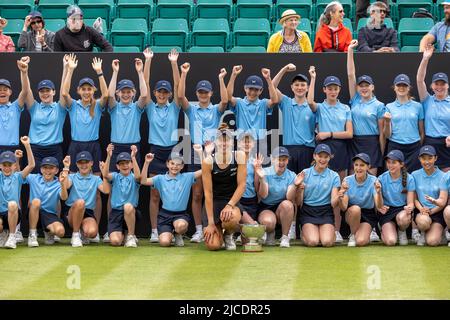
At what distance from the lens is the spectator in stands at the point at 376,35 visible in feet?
54.7

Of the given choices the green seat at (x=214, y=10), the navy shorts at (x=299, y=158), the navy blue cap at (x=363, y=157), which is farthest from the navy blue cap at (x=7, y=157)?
the green seat at (x=214, y=10)

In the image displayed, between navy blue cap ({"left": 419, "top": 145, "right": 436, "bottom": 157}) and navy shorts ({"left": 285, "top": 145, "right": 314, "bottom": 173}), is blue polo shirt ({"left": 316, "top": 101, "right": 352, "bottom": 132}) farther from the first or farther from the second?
navy blue cap ({"left": 419, "top": 145, "right": 436, "bottom": 157})

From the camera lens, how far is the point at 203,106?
52.3 feet

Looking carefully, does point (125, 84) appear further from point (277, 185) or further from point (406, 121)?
point (406, 121)

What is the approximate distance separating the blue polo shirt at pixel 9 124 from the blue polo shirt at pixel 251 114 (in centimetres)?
302

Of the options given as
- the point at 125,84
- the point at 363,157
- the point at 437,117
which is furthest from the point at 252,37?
the point at 363,157

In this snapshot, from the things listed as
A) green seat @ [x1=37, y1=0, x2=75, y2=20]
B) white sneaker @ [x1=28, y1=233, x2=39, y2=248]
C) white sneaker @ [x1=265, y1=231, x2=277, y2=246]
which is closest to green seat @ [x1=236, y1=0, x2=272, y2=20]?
green seat @ [x1=37, y1=0, x2=75, y2=20]

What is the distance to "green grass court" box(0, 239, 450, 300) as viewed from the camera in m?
11.1

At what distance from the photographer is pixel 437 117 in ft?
51.2

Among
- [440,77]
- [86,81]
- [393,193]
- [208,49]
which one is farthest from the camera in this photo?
[208,49]

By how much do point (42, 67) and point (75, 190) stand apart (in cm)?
211

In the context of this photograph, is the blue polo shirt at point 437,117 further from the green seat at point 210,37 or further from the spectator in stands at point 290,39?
the green seat at point 210,37

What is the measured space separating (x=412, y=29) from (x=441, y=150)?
3140 mm
